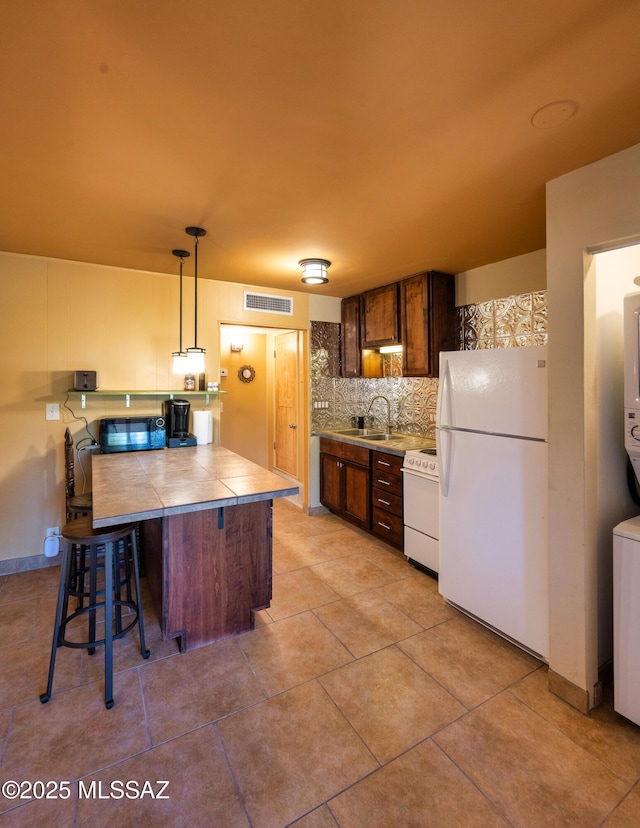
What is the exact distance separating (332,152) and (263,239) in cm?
109

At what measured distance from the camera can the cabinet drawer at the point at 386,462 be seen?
330 cm

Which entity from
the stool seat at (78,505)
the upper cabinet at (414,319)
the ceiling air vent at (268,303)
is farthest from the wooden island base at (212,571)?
the ceiling air vent at (268,303)

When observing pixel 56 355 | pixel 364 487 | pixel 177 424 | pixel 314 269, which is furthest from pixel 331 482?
pixel 56 355

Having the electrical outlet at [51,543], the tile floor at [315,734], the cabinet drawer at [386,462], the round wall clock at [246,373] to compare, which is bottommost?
the tile floor at [315,734]

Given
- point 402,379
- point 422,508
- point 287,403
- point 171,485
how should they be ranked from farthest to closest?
point 287,403 < point 402,379 < point 422,508 < point 171,485

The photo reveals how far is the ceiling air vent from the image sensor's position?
12.9ft

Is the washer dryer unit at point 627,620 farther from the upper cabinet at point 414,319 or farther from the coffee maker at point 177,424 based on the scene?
the coffee maker at point 177,424

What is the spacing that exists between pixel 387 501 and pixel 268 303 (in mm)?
2285

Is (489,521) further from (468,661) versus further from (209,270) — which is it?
(209,270)

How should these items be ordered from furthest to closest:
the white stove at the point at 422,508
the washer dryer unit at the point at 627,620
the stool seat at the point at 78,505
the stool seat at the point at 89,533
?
1. the white stove at the point at 422,508
2. the stool seat at the point at 78,505
3. the stool seat at the point at 89,533
4. the washer dryer unit at the point at 627,620

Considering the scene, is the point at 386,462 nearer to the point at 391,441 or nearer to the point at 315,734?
the point at 391,441

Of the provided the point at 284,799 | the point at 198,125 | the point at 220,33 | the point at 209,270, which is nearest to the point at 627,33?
the point at 220,33

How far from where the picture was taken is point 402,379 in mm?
4188

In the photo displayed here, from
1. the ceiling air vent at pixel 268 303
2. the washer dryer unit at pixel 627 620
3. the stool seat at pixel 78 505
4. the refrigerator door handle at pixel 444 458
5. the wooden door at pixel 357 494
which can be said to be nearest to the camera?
the washer dryer unit at pixel 627 620
